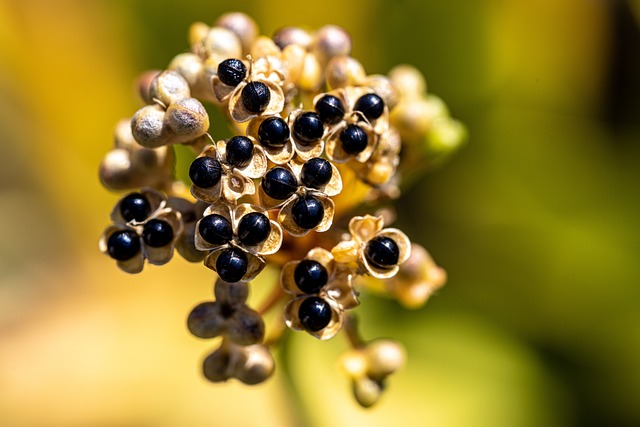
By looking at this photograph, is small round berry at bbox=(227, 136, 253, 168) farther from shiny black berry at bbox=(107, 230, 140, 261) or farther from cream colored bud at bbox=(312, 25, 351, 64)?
cream colored bud at bbox=(312, 25, 351, 64)

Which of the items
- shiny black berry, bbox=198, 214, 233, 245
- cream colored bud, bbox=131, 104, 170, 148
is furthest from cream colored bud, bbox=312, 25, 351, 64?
shiny black berry, bbox=198, 214, 233, 245

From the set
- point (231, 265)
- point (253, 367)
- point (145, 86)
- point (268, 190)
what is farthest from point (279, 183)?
point (145, 86)

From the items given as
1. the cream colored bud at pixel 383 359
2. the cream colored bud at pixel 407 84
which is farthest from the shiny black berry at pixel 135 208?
the cream colored bud at pixel 407 84

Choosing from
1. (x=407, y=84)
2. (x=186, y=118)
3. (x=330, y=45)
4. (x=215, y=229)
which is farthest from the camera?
(x=407, y=84)

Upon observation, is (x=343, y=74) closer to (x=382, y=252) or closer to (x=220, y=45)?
(x=220, y=45)

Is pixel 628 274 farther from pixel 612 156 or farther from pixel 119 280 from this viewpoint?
pixel 119 280

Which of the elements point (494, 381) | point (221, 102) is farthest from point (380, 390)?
point (494, 381)
